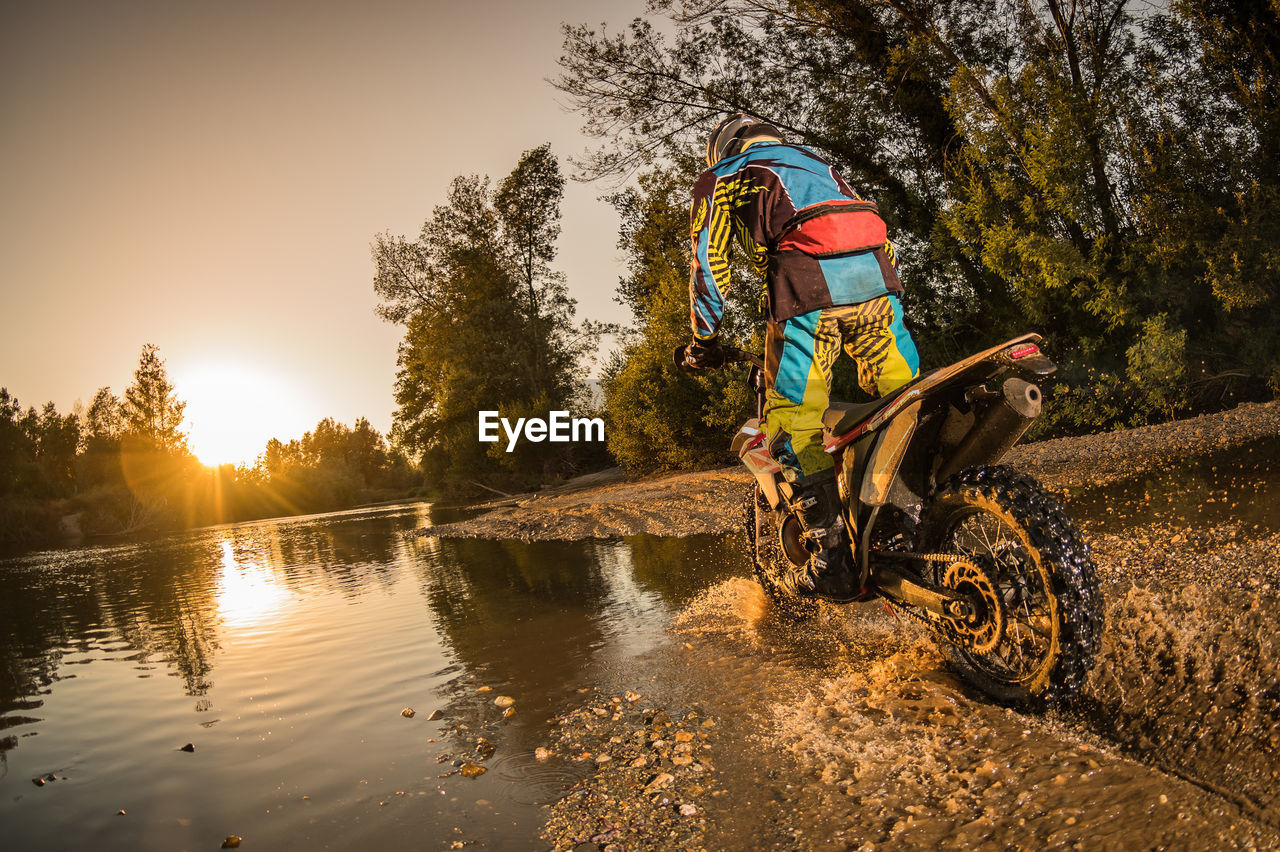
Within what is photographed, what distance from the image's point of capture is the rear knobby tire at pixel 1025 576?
2232 millimetres

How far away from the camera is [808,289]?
10.6 feet

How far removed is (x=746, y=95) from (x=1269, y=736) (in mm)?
16997

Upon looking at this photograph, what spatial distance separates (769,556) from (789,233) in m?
1.75

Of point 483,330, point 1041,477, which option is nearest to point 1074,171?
point 1041,477

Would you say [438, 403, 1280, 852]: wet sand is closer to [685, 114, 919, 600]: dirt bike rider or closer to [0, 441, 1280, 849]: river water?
[0, 441, 1280, 849]: river water

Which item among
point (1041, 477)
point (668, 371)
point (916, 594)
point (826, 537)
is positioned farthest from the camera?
point (668, 371)

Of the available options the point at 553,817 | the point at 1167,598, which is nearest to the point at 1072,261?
the point at 1167,598

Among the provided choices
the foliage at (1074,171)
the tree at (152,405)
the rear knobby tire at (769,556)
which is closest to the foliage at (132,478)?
the tree at (152,405)

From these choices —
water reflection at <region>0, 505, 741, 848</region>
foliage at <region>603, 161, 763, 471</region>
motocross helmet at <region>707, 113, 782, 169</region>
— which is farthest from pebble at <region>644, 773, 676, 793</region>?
foliage at <region>603, 161, 763, 471</region>

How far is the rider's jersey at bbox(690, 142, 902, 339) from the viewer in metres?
3.22

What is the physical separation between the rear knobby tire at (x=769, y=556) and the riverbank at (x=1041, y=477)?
13.0ft

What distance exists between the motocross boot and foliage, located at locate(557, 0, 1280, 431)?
950 centimetres

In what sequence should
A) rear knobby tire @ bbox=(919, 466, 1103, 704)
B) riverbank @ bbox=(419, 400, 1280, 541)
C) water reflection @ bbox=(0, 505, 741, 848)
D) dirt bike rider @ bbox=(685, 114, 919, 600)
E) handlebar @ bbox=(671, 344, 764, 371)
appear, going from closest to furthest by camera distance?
1. rear knobby tire @ bbox=(919, 466, 1103, 704)
2. water reflection @ bbox=(0, 505, 741, 848)
3. dirt bike rider @ bbox=(685, 114, 919, 600)
4. handlebar @ bbox=(671, 344, 764, 371)
5. riverbank @ bbox=(419, 400, 1280, 541)

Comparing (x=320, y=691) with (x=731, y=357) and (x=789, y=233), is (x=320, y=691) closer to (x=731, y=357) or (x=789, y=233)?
(x=731, y=357)
